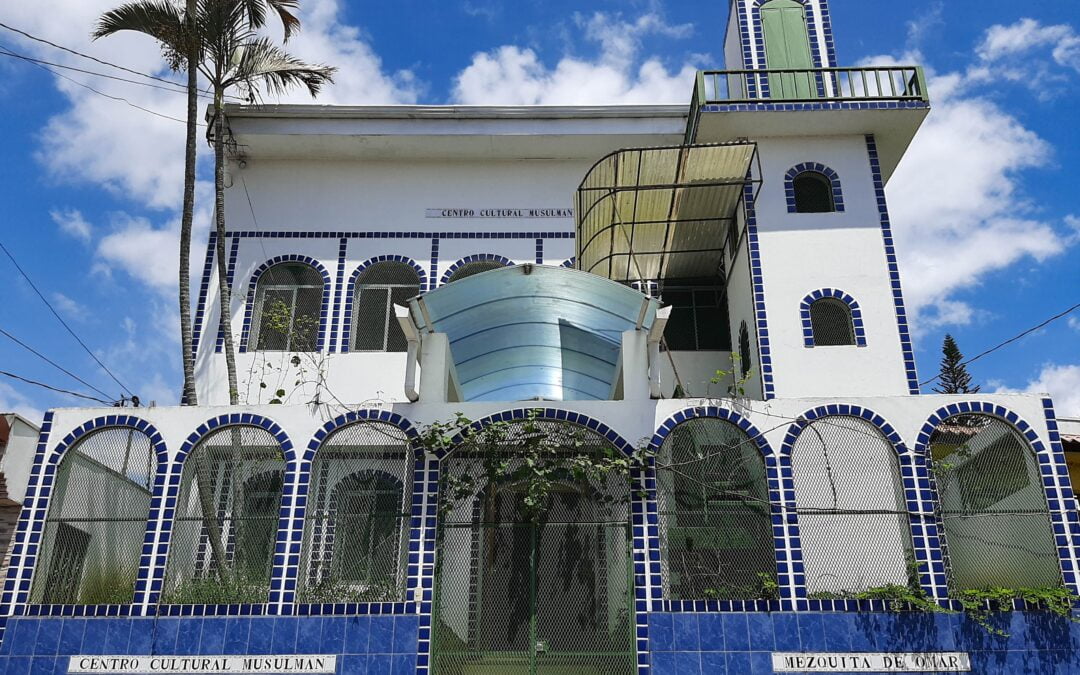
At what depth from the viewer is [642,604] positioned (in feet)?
26.3

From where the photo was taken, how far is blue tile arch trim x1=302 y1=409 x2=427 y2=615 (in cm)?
807

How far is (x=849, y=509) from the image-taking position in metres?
8.28

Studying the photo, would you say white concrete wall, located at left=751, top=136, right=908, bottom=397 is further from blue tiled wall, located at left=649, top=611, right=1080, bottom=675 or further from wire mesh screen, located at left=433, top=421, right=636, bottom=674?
wire mesh screen, located at left=433, top=421, right=636, bottom=674

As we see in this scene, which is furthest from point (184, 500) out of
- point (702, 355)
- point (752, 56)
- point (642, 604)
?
point (752, 56)

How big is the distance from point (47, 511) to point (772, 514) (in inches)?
273

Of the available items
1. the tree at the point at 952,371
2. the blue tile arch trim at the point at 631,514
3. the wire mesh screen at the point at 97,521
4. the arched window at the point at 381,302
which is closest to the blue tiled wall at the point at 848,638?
the blue tile arch trim at the point at 631,514

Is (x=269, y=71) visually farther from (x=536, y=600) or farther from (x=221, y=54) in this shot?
(x=536, y=600)

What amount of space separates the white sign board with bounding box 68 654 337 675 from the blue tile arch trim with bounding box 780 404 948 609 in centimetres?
442

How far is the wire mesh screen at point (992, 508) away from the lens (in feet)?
26.7

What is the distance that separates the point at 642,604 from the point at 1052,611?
11.9ft

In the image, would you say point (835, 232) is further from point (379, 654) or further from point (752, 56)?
point (379, 654)

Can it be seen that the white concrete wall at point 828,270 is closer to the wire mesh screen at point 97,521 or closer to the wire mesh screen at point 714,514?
the wire mesh screen at point 714,514

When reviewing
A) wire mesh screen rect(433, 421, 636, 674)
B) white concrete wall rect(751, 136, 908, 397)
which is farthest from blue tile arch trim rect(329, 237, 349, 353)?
white concrete wall rect(751, 136, 908, 397)

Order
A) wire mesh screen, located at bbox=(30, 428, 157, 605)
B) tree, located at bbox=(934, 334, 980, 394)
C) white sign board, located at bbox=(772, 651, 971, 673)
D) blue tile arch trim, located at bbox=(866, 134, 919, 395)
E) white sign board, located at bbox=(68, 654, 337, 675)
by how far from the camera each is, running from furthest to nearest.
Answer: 1. tree, located at bbox=(934, 334, 980, 394)
2. blue tile arch trim, located at bbox=(866, 134, 919, 395)
3. wire mesh screen, located at bbox=(30, 428, 157, 605)
4. white sign board, located at bbox=(68, 654, 337, 675)
5. white sign board, located at bbox=(772, 651, 971, 673)
